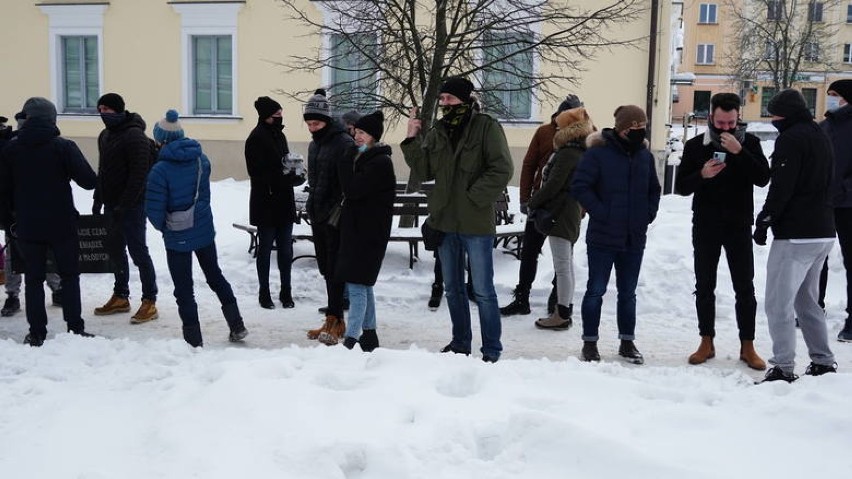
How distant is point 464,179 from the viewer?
607cm

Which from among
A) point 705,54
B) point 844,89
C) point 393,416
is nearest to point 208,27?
point 844,89

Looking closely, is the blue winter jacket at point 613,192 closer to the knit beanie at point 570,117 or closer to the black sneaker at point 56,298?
the knit beanie at point 570,117

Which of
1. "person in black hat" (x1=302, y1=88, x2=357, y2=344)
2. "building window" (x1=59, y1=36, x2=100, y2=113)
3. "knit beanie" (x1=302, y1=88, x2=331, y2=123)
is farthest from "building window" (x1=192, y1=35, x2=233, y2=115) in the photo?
"knit beanie" (x1=302, y1=88, x2=331, y2=123)

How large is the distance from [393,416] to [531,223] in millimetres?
3894

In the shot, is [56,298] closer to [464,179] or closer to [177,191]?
[177,191]

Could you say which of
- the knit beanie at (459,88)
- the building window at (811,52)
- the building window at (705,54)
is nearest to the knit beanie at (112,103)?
the knit beanie at (459,88)

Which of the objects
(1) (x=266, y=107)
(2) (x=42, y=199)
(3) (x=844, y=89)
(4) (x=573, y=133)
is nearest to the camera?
(2) (x=42, y=199)

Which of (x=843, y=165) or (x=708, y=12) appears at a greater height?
(x=708, y=12)

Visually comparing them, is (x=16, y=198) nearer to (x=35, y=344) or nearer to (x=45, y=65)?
(x=35, y=344)

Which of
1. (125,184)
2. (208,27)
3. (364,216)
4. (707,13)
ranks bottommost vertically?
(364,216)

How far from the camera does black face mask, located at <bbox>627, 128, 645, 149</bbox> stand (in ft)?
20.6

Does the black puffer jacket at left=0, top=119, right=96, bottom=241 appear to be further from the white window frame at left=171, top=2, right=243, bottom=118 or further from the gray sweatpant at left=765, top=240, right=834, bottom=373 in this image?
the white window frame at left=171, top=2, right=243, bottom=118

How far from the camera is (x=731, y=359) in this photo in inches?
262

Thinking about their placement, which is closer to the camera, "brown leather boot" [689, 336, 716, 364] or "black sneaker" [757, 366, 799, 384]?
"black sneaker" [757, 366, 799, 384]
